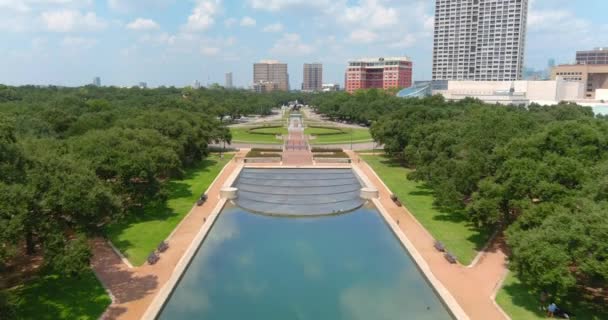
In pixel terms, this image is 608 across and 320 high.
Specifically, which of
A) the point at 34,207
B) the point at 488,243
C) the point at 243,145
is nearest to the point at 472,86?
the point at 243,145

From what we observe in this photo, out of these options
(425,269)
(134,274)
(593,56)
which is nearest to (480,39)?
(593,56)

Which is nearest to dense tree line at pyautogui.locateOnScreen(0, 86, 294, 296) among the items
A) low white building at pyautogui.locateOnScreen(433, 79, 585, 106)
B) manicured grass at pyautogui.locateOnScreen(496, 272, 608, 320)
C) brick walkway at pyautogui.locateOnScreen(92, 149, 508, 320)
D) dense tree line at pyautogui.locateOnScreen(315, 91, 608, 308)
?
brick walkway at pyautogui.locateOnScreen(92, 149, 508, 320)

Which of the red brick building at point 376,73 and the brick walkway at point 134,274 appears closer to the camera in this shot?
the brick walkway at point 134,274

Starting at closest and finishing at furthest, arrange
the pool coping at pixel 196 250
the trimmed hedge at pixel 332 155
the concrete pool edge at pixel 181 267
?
the concrete pool edge at pixel 181 267
the pool coping at pixel 196 250
the trimmed hedge at pixel 332 155

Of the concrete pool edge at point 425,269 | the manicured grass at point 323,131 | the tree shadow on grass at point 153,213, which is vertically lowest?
the concrete pool edge at point 425,269

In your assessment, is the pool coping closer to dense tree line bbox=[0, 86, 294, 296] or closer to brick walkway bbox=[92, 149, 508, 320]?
brick walkway bbox=[92, 149, 508, 320]

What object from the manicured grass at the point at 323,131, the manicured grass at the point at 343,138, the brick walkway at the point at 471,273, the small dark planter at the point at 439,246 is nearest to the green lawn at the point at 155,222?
the brick walkway at the point at 471,273

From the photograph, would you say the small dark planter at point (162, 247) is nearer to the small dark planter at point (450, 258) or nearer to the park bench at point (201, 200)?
the park bench at point (201, 200)

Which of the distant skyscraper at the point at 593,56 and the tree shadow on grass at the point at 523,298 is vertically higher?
the distant skyscraper at the point at 593,56

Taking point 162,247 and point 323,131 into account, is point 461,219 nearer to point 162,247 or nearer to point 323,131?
point 162,247
